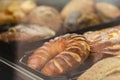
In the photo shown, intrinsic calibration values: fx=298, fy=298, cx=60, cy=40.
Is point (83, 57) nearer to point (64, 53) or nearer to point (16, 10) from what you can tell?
point (64, 53)

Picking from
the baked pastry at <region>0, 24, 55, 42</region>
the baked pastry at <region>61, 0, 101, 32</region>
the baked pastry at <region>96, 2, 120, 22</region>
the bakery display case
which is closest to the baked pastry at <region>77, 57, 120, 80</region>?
the bakery display case

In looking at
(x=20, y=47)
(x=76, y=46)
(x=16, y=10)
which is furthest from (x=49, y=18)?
(x=76, y=46)

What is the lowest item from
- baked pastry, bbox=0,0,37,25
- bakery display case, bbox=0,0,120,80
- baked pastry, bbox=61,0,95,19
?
baked pastry, bbox=61,0,95,19

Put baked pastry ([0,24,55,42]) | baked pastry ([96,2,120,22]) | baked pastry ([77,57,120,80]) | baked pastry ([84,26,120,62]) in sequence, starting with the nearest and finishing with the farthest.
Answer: baked pastry ([77,57,120,80]) < baked pastry ([84,26,120,62]) < baked pastry ([0,24,55,42]) < baked pastry ([96,2,120,22])

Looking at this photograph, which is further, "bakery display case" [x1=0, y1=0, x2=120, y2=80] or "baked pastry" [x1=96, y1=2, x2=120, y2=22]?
"baked pastry" [x1=96, y1=2, x2=120, y2=22]

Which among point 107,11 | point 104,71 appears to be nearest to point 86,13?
point 107,11

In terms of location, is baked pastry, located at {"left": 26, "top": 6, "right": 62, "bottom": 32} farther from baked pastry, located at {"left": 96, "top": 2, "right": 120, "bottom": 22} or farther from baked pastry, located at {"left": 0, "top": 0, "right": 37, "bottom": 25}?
baked pastry, located at {"left": 96, "top": 2, "right": 120, "bottom": 22}

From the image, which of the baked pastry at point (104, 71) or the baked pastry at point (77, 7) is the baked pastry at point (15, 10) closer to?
the baked pastry at point (77, 7)

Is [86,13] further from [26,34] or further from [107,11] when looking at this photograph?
[26,34]
